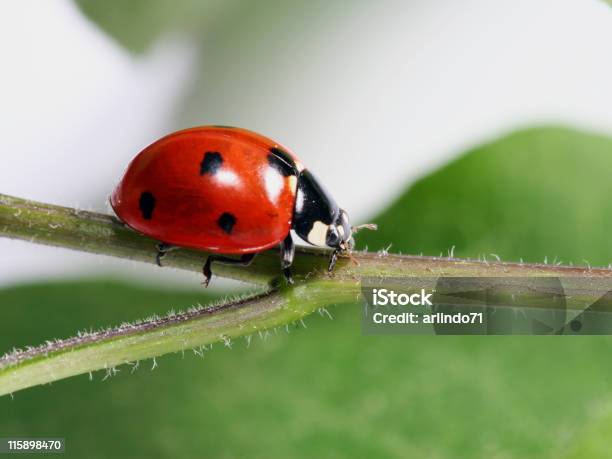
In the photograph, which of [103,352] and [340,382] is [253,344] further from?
[103,352]

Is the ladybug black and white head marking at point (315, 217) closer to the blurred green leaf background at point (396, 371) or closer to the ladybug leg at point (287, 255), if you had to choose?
the ladybug leg at point (287, 255)

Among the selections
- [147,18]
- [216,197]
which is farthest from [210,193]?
[147,18]

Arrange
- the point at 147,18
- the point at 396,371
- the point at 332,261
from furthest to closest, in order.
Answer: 1. the point at 147,18
2. the point at 396,371
3. the point at 332,261

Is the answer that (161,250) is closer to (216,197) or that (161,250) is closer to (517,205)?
(216,197)

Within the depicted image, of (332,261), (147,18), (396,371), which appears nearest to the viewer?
(332,261)

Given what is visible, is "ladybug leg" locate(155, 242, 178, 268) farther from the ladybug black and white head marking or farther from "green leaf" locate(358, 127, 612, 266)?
"green leaf" locate(358, 127, 612, 266)

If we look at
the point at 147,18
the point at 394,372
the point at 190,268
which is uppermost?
the point at 147,18

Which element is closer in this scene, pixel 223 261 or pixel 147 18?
pixel 223 261

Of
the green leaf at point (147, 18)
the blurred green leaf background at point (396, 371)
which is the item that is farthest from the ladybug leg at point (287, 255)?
the green leaf at point (147, 18)
